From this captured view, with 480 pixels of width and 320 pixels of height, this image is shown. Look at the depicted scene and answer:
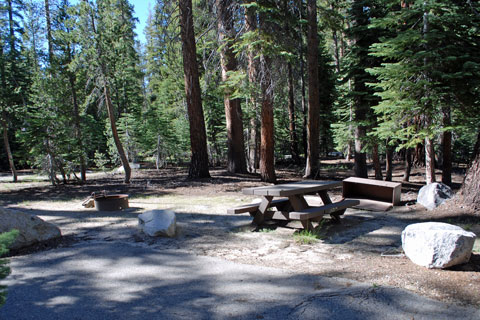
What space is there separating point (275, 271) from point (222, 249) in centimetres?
118

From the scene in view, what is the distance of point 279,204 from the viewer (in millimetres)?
6828

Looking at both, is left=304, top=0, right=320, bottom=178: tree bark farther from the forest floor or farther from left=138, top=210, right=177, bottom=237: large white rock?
left=138, top=210, right=177, bottom=237: large white rock

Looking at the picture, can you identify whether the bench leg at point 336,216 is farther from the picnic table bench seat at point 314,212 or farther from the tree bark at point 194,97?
the tree bark at point 194,97

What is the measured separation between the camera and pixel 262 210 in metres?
6.14

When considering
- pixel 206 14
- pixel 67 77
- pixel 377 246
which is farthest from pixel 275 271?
pixel 67 77

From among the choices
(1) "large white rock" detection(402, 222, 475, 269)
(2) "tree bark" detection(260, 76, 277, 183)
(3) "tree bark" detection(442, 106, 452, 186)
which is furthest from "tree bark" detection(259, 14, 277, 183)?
(1) "large white rock" detection(402, 222, 475, 269)

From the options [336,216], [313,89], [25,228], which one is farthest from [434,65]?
[25,228]

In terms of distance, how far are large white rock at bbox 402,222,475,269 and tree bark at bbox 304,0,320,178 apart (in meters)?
9.21

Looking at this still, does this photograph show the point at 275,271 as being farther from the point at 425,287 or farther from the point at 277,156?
the point at 277,156

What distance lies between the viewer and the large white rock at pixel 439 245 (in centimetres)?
391

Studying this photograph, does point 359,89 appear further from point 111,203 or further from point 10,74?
point 10,74

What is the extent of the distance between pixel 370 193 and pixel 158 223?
19.3 ft

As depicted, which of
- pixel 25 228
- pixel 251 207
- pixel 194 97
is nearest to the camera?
pixel 25 228

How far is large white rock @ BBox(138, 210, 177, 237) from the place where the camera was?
563 cm
